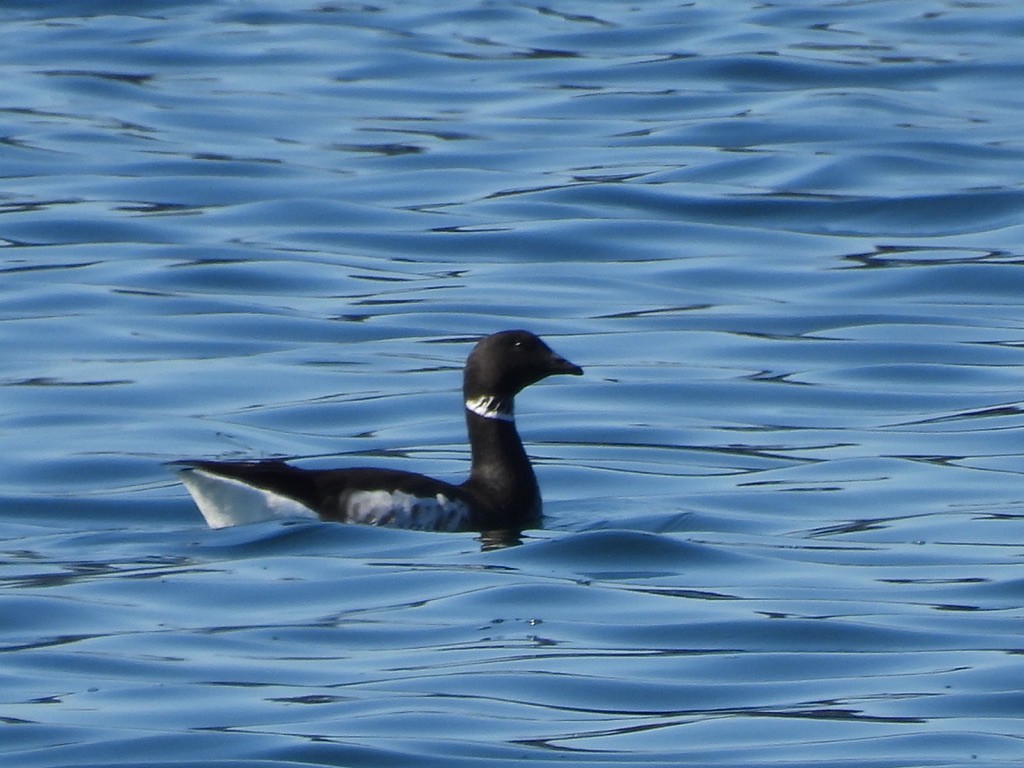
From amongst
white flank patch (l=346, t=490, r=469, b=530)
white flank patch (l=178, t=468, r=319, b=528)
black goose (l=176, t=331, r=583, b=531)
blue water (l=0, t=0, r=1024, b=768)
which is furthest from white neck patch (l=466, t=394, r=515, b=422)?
white flank patch (l=178, t=468, r=319, b=528)

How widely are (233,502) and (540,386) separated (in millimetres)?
4194

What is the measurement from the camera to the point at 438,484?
36.8 feet

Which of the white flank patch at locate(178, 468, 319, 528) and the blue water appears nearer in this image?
the blue water

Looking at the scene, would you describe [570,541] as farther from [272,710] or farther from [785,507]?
[272,710]

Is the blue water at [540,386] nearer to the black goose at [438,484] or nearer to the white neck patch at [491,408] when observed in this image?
the black goose at [438,484]

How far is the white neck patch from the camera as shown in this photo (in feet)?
39.0

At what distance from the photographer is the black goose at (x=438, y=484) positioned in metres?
10.9

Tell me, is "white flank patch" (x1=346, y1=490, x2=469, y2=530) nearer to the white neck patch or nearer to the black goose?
the black goose

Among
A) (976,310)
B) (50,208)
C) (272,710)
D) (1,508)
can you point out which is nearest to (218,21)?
(50,208)

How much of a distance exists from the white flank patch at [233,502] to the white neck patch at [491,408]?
125 cm

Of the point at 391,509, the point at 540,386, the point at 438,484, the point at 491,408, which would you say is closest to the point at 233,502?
the point at 391,509

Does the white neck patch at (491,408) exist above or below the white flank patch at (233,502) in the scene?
above

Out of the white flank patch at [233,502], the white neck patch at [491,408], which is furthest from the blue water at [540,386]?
the white neck patch at [491,408]

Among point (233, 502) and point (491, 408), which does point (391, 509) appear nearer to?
point (233, 502)
